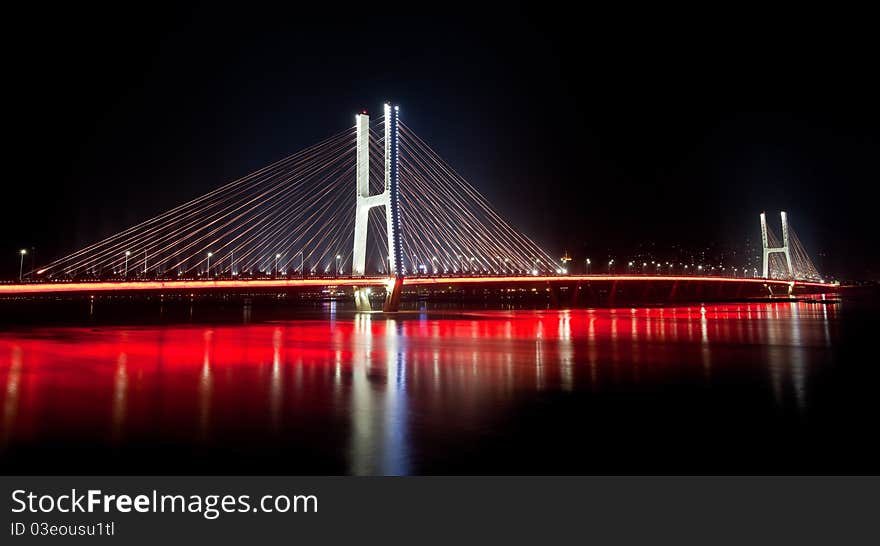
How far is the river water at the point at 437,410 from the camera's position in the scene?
5623mm

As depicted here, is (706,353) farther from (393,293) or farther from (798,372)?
(393,293)

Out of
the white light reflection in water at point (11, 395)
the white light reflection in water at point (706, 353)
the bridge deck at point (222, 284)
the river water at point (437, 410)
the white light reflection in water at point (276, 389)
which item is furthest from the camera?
the bridge deck at point (222, 284)

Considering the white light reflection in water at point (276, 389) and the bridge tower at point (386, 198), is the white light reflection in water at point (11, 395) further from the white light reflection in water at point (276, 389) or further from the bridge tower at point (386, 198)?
the bridge tower at point (386, 198)

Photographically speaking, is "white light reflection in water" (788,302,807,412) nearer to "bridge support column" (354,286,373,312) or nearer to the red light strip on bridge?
the red light strip on bridge

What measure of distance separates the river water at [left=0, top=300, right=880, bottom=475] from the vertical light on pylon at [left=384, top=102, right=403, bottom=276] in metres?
13.9

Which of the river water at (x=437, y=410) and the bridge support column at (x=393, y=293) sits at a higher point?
the bridge support column at (x=393, y=293)

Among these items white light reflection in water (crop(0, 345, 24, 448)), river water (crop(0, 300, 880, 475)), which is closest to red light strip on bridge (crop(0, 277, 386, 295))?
river water (crop(0, 300, 880, 475))

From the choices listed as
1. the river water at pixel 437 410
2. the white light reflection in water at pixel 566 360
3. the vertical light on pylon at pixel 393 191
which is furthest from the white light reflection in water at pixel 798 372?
the vertical light on pylon at pixel 393 191

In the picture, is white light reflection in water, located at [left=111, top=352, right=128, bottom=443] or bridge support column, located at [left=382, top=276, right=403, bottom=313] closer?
white light reflection in water, located at [left=111, top=352, right=128, bottom=443]

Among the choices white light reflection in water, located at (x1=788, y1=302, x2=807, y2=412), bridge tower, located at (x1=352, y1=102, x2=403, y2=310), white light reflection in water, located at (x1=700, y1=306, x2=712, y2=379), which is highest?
bridge tower, located at (x1=352, y1=102, x2=403, y2=310)

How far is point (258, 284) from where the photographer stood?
27.5 m

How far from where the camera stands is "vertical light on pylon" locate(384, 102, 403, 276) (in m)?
29.1

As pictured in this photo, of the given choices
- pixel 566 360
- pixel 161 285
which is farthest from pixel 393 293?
pixel 566 360

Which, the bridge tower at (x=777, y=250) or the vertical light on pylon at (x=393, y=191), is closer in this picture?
the vertical light on pylon at (x=393, y=191)
